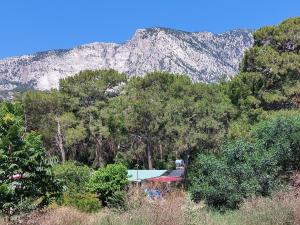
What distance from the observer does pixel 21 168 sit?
14.3 m

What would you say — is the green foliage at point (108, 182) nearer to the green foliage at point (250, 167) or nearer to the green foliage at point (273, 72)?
the green foliage at point (250, 167)

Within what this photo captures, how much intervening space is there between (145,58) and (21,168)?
384 ft

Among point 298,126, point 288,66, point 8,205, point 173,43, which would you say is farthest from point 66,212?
point 173,43

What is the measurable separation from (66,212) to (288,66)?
2366cm

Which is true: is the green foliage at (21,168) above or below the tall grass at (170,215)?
above

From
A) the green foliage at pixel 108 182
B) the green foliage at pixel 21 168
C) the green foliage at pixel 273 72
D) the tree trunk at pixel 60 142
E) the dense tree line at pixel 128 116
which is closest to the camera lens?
the green foliage at pixel 21 168

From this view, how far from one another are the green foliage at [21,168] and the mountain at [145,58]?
295 feet

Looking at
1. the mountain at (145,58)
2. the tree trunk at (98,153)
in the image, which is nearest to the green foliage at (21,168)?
the tree trunk at (98,153)

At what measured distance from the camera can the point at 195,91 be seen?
3600 cm

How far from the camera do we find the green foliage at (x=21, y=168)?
14.2m

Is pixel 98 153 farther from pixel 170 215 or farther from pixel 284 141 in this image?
pixel 170 215

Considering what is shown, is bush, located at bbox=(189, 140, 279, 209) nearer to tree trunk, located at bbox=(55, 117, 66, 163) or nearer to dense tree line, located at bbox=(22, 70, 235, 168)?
dense tree line, located at bbox=(22, 70, 235, 168)

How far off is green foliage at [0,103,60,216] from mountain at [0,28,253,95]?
89894 mm

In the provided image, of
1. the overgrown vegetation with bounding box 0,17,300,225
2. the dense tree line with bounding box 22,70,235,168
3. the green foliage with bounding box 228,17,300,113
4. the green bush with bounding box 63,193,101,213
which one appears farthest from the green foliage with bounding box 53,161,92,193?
the green foliage with bounding box 228,17,300,113
